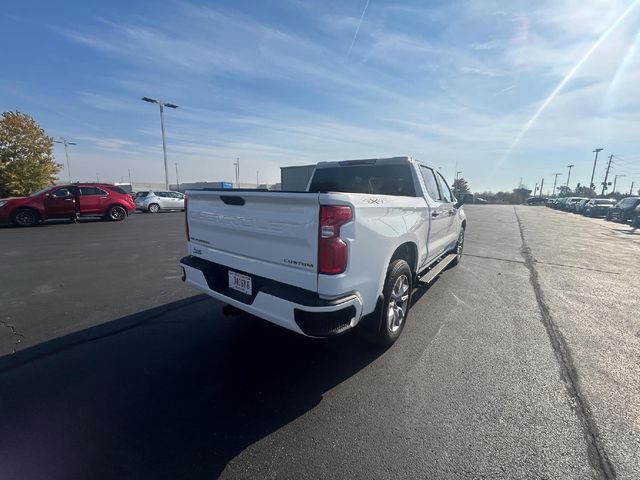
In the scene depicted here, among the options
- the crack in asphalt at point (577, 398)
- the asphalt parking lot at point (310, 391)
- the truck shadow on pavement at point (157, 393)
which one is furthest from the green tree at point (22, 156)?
the crack in asphalt at point (577, 398)

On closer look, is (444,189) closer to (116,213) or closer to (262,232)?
(262,232)

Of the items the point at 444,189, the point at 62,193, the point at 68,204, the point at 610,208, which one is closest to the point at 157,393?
the point at 444,189

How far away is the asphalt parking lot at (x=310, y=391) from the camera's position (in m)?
2.00

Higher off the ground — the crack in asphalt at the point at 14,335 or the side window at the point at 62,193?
the side window at the point at 62,193

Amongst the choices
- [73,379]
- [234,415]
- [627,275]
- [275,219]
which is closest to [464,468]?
[234,415]

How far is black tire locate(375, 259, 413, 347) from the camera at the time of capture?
3.16 meters

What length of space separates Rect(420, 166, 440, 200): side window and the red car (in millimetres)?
15574

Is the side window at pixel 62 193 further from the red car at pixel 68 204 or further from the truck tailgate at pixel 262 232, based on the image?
the truck tailgate at pixel 262 232

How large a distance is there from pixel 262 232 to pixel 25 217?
15.1 meters

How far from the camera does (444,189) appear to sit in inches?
226

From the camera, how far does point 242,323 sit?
155 inches

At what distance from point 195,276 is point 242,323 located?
0.93m

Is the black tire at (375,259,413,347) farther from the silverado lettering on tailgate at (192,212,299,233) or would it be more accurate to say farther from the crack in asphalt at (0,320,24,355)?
the crack in asphalt at (0,320,24,355)

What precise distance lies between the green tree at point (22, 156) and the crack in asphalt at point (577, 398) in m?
27.8
